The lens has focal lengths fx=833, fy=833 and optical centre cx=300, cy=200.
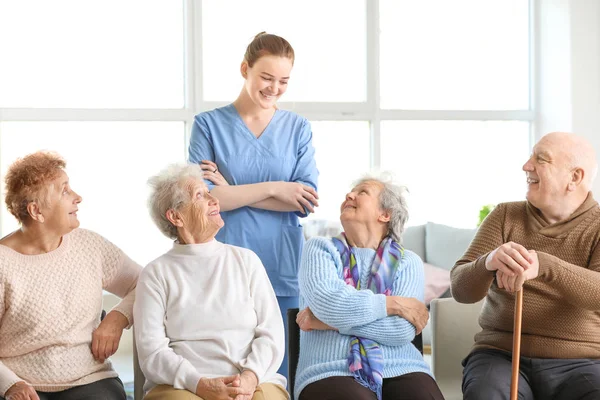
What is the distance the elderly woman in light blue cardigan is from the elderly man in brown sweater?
7.2 inches

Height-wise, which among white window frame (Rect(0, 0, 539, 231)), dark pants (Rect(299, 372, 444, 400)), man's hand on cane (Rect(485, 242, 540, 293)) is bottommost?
dark pants (Rect(299, 372, 444, 400))

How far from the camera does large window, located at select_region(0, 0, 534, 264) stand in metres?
5.18

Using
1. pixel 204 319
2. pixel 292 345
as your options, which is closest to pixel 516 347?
pixel 292 345

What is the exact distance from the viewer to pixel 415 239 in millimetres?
A: 5652

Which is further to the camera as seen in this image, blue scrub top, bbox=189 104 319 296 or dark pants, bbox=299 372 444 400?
blue scrub top, bbox=189 104 319 296

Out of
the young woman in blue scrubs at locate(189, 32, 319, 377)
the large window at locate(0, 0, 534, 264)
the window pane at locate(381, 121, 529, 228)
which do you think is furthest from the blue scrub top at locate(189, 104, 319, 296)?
the window pane at locate(381, 121, 529, 228)

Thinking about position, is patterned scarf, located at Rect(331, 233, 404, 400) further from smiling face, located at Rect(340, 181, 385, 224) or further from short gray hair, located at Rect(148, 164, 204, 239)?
short gray hair, located at Rect(148, 164, 204, 239)

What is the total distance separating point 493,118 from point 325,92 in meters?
1.25

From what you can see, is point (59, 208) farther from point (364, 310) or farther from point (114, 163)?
point (114, 163)

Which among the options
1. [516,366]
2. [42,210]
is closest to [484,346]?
[516,366]

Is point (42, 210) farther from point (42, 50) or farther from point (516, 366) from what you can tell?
point (42, 50)

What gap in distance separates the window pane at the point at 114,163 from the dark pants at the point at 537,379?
313cm

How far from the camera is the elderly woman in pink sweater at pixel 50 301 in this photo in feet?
7.89

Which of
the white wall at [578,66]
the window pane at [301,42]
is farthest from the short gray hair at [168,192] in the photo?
the white wall at [578,66]
